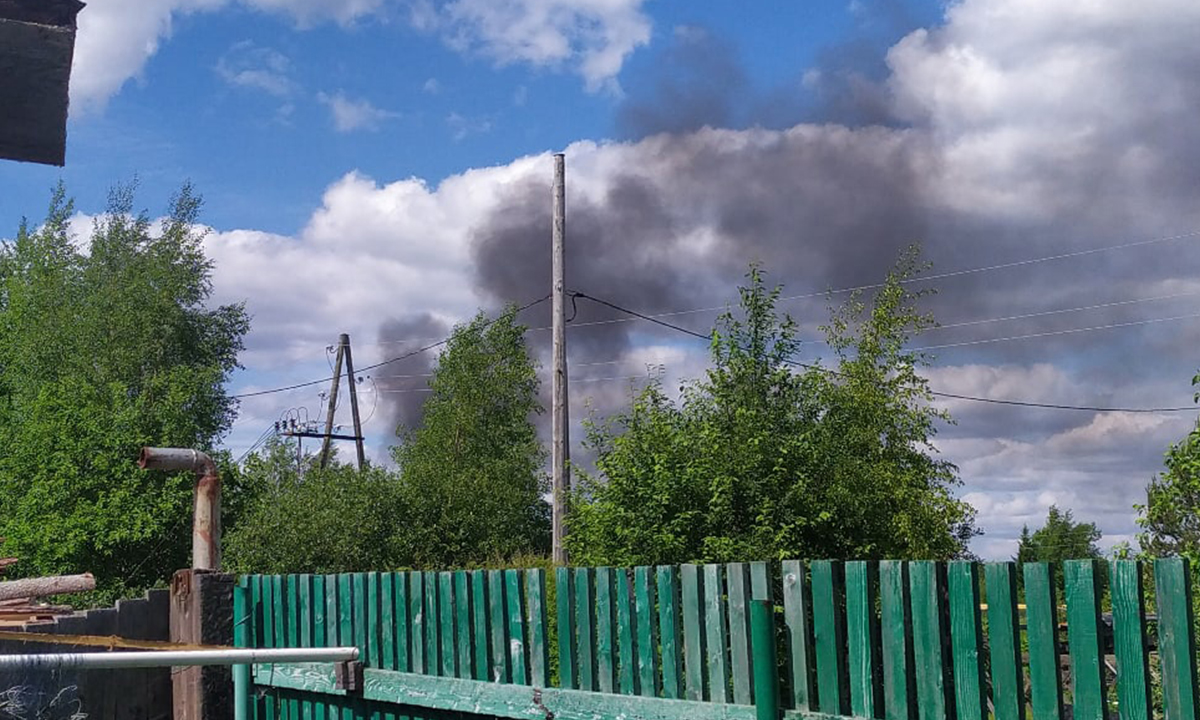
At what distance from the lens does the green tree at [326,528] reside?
20781mm

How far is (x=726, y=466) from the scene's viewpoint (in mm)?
9383

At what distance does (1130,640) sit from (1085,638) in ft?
0.45

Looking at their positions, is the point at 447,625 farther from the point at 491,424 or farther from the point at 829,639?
the point at 491,424

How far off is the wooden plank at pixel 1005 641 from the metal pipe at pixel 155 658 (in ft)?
7.93

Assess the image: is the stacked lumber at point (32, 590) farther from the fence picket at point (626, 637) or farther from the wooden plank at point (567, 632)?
the fence picket at point (626, 637)

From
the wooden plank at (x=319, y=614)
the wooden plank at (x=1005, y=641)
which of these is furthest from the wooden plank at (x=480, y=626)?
the wooden plank at (x=1005, y=641)

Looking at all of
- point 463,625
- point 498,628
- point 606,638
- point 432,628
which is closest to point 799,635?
point 606,638

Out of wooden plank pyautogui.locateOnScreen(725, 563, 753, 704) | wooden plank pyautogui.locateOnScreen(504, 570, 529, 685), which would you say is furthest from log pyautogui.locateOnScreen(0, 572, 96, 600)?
wooden plank pyautogui.locateOnScreen(725, 563, 753, 704)

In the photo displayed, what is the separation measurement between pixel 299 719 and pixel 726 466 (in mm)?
3525

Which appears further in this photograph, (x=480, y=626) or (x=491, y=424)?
(x=491, y=424)

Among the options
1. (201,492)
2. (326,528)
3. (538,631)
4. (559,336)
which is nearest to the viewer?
(538,631)

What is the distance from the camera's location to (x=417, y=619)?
21.9 ft

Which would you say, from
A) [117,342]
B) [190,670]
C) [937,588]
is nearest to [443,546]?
[117,342]

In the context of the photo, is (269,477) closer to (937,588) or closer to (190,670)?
(190,670)
